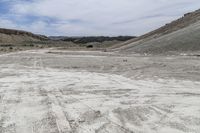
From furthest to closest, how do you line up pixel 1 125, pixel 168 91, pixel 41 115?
pixel 168 91 → pixel 41 115 → pixel 1 125

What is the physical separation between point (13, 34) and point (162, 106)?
14665cm

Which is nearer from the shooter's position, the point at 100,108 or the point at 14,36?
the point at 100,108

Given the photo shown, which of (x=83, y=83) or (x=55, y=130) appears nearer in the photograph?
(x=55, y=130)

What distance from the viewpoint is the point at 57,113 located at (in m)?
7.53

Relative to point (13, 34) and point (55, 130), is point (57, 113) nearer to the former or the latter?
point (55, 130)

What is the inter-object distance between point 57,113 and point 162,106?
2.29 m

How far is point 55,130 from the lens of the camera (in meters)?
6.12

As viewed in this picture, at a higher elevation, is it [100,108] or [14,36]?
[14,36]

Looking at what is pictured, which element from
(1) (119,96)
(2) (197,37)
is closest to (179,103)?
(1) (119,96)

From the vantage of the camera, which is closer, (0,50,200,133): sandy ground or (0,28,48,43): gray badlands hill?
(0,50,200,133): sandy ground

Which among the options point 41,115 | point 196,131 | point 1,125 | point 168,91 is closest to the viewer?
point 196,131

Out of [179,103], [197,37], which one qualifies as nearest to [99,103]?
[179,103]

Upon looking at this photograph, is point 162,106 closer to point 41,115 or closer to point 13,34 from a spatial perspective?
point 41,115

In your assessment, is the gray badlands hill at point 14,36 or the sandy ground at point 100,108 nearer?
the sandy ground at point 100,108
